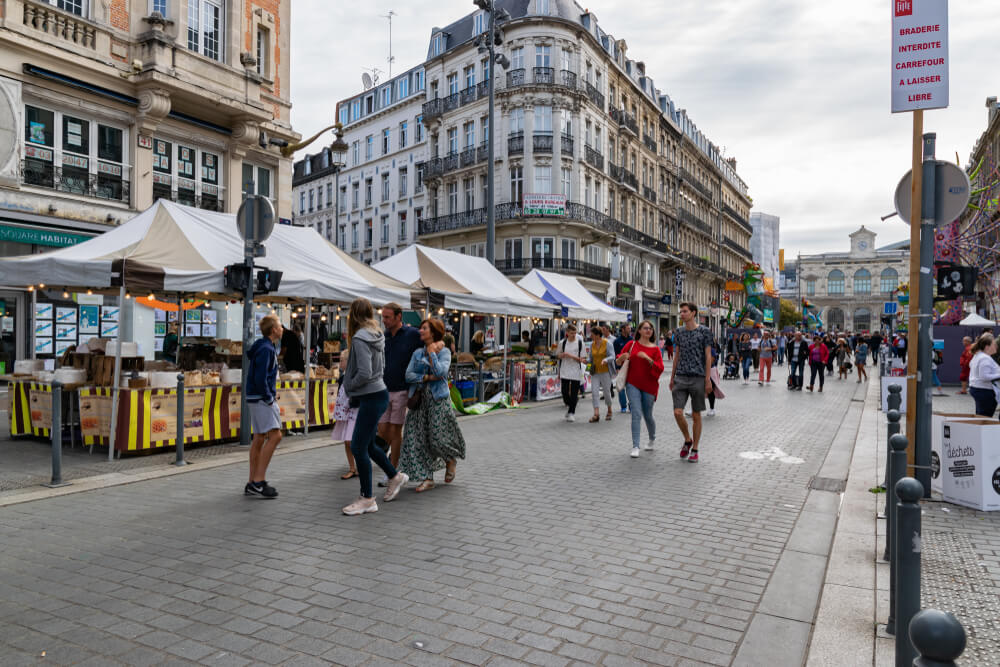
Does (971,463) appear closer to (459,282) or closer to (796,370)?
(459,282)

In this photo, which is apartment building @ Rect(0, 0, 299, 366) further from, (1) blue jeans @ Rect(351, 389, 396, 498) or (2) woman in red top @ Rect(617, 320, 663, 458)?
(2) woman in red top @ Rect(617, 320, 663, 458)

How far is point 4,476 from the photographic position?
7352 mm

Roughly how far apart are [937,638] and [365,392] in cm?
472

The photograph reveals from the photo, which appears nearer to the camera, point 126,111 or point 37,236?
point 37,236

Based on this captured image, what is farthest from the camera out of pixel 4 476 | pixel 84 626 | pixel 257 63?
pixel 257 63

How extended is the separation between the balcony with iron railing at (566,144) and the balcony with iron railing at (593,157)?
1231mm

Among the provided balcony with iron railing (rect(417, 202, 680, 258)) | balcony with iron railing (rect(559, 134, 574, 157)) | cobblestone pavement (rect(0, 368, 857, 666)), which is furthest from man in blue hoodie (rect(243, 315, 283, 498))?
balcony with iron railing (rect(559, 134, 574, 157))

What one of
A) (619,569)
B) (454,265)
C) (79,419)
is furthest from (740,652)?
(454,265)

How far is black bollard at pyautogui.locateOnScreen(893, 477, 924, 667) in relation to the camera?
2666 mm

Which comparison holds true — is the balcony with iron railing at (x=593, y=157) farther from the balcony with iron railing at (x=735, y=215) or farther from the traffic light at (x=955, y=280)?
the traffic light at (x=955, y=280)

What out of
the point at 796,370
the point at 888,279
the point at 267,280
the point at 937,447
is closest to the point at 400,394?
the point at 267,280

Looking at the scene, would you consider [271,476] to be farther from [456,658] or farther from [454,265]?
[454,265]

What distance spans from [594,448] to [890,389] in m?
3.85

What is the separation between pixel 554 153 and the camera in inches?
1448
